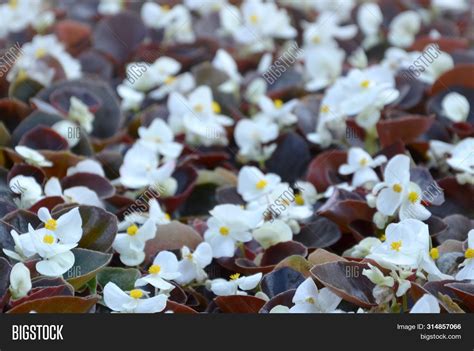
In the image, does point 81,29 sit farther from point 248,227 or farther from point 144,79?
point 248,227

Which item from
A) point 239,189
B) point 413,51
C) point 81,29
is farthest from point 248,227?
point 81,29

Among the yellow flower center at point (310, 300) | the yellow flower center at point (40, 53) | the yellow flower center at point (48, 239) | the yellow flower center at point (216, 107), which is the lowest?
the yellow flower center at point (216, 107)

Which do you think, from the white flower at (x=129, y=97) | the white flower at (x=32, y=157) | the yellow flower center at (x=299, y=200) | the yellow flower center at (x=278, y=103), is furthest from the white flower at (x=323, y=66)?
the white flower at (x=32, y=157)

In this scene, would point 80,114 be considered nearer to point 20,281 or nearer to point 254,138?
point 254,138

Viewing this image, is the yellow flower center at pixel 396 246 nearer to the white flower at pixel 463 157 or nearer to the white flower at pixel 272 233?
the white flower at pixel 272 233

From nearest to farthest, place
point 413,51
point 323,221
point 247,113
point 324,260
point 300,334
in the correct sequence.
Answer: point 300,334, point 324,260, point 323,221, point 247,113, point 413,51

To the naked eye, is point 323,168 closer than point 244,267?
No

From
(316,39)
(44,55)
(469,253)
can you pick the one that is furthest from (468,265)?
(44,55)
